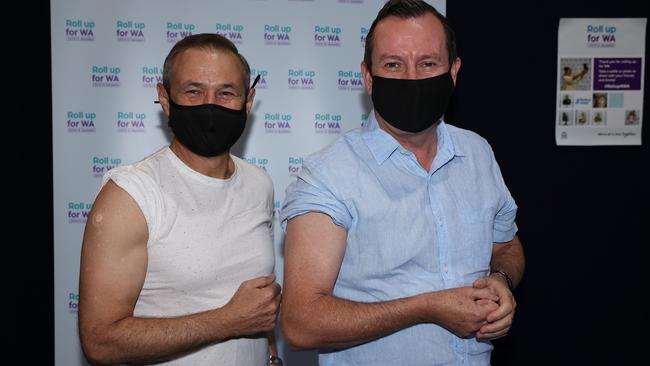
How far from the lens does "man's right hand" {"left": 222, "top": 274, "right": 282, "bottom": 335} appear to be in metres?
1.56

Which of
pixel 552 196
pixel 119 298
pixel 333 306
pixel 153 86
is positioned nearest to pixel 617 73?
pixel 552 196

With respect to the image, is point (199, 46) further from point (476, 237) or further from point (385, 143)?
point (476, 237)

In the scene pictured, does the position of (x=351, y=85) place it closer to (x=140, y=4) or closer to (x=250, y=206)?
(x=140, y=4)

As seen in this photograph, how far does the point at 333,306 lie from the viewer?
1327 mm

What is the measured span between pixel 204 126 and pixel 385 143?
54cm

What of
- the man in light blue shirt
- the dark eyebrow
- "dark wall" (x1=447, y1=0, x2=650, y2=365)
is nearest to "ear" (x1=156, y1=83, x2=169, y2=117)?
the dark eyebrow

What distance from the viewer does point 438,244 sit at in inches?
57.9

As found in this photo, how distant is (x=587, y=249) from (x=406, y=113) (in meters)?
2.37

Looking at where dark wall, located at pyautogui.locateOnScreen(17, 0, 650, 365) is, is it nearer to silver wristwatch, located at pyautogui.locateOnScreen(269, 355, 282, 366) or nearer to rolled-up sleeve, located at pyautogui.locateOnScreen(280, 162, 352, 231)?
silver wristwatch, located at pyautogui.locateOnScreen(269, 355, 282, 366)

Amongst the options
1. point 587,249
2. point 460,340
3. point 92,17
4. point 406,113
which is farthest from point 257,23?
point 587,249

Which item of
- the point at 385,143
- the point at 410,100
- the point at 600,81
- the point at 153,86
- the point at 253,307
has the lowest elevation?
the point at 253,307

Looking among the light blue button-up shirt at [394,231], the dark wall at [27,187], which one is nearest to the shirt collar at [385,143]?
the light blue button-up shirt at [394,231]

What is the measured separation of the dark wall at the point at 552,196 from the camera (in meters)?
3.27

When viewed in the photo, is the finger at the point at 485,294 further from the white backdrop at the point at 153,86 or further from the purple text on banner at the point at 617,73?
the purple text on banner at the point at 617,73
